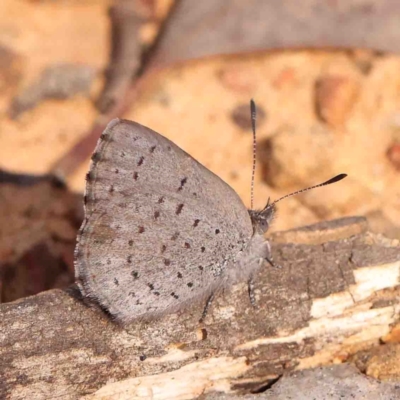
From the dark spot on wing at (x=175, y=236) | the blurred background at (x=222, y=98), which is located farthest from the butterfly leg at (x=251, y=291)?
the blurred background at (x=222, y=98)

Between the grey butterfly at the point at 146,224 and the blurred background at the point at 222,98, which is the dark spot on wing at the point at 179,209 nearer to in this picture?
the grey butterfly at the point at 146,224

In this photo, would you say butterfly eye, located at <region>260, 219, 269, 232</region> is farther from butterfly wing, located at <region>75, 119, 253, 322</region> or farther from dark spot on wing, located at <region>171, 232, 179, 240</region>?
dark spot on wing, located at <region>171, 232, 179, 240</region>

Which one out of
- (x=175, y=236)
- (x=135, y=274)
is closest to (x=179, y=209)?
(x=175, y=236)

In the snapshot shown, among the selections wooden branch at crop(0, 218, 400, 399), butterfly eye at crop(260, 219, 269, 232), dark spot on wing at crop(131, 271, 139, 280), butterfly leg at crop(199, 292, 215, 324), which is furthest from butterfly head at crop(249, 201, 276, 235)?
dark spot on wing at crop(131, 271, 139, 280)

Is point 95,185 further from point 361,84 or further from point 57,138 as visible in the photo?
point 361,84

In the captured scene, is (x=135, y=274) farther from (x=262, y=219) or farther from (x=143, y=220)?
(x=262, y=219)

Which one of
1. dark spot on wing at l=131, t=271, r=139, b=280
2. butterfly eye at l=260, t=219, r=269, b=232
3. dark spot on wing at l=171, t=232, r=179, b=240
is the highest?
dark spot on wing at l=171, t=232, r=179, b=240
